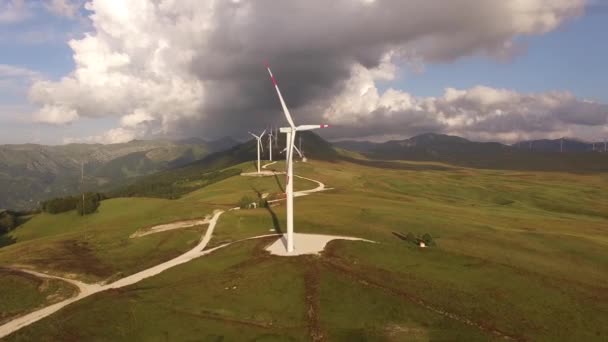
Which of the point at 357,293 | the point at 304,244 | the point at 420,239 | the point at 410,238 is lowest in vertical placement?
the point at 410,238

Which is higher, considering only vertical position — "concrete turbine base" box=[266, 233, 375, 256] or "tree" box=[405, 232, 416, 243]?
"concrete turbine base" box=[266, 233, 375, 256]

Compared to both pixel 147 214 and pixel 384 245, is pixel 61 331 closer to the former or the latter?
pixel 384 245

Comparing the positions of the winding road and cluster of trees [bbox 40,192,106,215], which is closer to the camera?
the winding road

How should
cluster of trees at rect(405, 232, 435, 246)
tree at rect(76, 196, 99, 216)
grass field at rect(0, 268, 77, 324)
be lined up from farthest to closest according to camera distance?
1. tree at rect(76, 196, 99, 216)
2. cluster of trees at rect(405, 232, 435, 246)
3. grass field at rect(0, 268, 77, 324)

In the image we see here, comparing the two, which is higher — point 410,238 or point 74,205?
point 410,238

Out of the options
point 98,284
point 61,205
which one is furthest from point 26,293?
point 61,205

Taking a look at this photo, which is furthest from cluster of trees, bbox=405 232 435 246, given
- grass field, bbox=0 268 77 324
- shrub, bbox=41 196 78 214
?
shrub, bbox=41 196 78 214

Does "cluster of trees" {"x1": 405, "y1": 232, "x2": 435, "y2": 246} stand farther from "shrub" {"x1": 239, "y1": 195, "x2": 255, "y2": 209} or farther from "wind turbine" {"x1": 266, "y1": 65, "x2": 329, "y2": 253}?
"shrub" {"x1": 239, "y1": 195, "x2": 255, "y2": 209}

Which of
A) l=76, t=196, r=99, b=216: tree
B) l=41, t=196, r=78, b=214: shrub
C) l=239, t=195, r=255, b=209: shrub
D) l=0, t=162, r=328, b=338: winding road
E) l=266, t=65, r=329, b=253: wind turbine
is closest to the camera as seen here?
l=0, t=162, r=328, b=338: winding road

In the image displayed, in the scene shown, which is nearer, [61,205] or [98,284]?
[98,284]

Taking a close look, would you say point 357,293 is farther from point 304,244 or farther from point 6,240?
point 6,240

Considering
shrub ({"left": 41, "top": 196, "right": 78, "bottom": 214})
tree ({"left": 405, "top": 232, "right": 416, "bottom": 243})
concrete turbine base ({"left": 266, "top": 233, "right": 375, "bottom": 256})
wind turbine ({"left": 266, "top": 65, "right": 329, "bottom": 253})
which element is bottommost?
shrub ({"left": 41, "top": 196, "right": 78, "bottom": 214})
